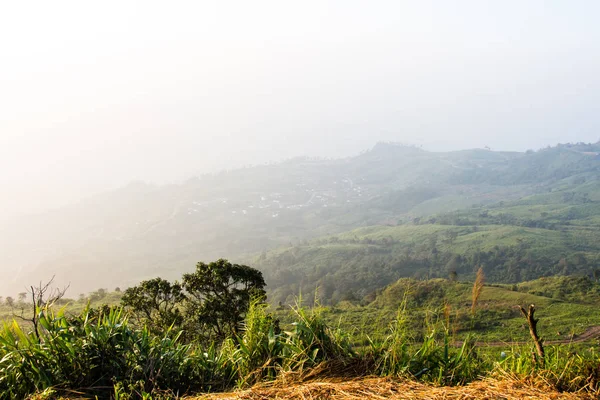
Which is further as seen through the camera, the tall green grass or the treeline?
the treeline

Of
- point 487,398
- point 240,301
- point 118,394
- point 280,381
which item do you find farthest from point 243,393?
point 240,301

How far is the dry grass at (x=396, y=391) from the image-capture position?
11.8ft

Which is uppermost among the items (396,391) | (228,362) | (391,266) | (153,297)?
(396,391)

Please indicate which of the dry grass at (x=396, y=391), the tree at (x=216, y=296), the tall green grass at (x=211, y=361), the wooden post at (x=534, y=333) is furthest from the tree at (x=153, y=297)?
the wooden post at (x=534, y=333)

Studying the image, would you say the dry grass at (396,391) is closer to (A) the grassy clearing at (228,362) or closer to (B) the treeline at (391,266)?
(A) the grassy clearing at (228,362)

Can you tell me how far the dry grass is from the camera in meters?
3.61

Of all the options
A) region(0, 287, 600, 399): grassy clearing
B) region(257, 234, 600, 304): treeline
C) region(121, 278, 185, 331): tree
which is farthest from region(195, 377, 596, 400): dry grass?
region(257, 234, 600, 304): treeline

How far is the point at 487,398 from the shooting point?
3555mm

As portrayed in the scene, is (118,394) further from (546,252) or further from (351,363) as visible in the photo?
(546,252)

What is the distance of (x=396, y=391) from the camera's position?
3.83 meters

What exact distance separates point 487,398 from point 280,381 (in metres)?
1.93

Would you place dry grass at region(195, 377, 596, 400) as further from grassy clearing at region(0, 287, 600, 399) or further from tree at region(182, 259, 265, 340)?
tree at region(182, 259, 265, 340)

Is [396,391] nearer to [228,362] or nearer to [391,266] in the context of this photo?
[228,362]

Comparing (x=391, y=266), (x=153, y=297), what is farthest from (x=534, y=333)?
(x=391, y=266)
